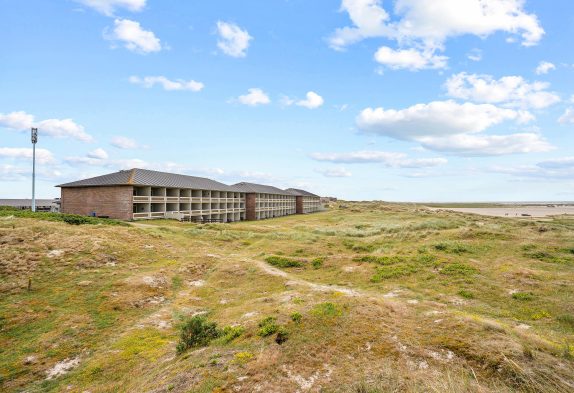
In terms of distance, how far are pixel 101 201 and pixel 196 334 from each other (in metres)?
43.7

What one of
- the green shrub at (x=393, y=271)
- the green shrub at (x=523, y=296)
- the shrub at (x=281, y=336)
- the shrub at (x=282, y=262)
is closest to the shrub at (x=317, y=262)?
the shrub at (x=282, y=262)

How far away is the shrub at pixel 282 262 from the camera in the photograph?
22.8 meters

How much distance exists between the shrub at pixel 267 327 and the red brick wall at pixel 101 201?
39345 mm

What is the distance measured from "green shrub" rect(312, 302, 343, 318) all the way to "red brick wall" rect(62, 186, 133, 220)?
39836 mm

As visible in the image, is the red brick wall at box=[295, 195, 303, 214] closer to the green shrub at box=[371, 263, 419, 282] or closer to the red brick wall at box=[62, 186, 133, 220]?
the red brick wall at box=[62, 186, 133, 220]

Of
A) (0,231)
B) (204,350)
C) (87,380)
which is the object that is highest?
(0,231)

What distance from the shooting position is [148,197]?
4709 cm

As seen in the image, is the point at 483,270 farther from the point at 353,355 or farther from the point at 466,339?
the point at 353,355

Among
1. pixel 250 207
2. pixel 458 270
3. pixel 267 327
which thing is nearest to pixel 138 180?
pixel 250 207

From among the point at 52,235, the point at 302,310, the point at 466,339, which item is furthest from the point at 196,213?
the point at 466,339

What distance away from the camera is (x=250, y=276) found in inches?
757

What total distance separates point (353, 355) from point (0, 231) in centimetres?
2635

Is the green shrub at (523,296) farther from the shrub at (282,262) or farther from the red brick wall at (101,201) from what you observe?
the red brick wall at (101,201)

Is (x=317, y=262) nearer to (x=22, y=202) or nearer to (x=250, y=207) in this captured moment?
(x=250, y=207)
